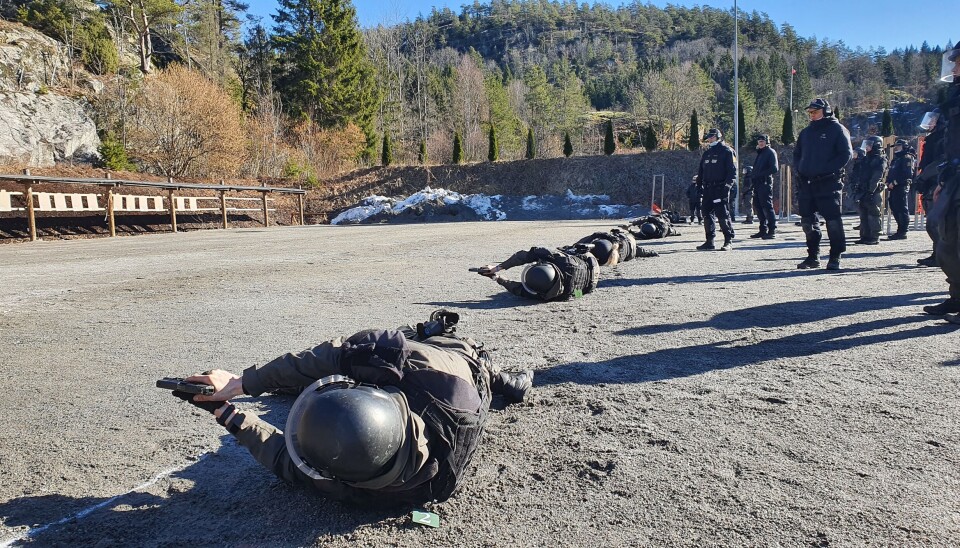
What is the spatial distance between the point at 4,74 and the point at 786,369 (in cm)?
4155

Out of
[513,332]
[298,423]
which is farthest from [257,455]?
[513,332]

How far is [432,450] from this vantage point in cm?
220

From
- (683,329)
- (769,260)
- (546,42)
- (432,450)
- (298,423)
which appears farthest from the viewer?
(546,42)

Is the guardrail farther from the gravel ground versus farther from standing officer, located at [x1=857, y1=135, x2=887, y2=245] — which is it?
standing officer, located at [x1=857, y1=135, x2=887, y2=245]

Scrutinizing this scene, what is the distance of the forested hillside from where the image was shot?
111 ft

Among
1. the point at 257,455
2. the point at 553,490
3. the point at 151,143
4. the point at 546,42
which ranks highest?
the point at 546,42

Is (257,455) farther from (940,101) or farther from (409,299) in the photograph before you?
(940,101)

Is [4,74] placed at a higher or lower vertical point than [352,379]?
higher

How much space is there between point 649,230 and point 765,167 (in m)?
3.06

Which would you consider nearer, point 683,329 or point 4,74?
point 683,329

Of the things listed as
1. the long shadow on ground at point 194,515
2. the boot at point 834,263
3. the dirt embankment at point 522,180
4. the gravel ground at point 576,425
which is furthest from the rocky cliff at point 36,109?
the boot at point 834,263

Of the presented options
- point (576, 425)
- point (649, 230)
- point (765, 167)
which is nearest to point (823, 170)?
point (765, 167)

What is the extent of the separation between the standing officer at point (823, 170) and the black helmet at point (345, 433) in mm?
7558

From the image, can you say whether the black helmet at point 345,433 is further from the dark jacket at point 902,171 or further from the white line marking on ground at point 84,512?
the dark jacket at point 902,171
